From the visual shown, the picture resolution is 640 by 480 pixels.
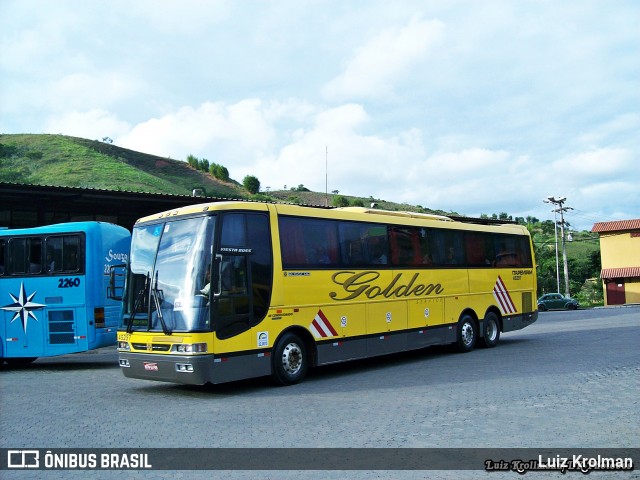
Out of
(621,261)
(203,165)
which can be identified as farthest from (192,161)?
(621,261)

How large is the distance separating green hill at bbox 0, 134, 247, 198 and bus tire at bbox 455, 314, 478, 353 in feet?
113

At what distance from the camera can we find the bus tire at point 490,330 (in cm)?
1786

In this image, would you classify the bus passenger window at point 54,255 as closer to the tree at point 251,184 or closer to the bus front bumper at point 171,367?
the bus front bumper at point 171,367

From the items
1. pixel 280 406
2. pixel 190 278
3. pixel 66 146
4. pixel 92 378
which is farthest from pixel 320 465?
pixel 66 146

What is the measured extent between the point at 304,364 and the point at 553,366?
525 centimetres

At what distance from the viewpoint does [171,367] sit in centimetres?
1053

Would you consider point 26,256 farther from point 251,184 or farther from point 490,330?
point 251,184

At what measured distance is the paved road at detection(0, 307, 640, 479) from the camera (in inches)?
294

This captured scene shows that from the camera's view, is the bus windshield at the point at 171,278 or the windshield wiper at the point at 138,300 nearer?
the bus windshield at the point at 171,278

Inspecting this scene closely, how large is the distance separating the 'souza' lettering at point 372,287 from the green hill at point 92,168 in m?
35.2

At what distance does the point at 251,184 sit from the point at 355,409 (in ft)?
253

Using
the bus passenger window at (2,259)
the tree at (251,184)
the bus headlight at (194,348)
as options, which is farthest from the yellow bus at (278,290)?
the tree at (251,184)

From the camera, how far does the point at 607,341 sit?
61.3ft

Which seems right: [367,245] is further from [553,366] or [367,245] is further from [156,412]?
[156,412]
